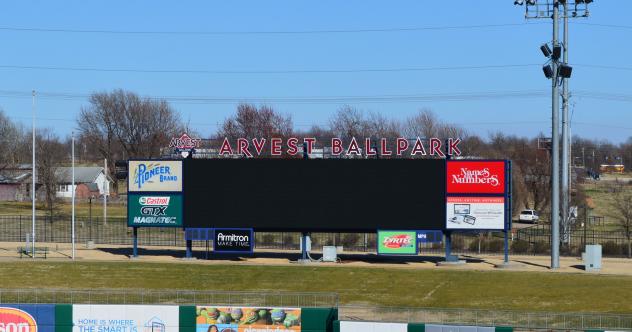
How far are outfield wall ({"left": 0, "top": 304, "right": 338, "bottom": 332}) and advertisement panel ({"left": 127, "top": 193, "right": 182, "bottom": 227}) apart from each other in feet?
74.3

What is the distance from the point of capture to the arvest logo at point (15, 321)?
110 ft

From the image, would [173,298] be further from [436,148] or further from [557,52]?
[557,52]

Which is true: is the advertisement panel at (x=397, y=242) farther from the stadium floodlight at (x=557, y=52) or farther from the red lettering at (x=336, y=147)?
the stadium floodlight at (x=557, y=52)

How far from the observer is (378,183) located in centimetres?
5394

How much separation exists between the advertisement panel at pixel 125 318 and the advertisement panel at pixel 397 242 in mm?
23504

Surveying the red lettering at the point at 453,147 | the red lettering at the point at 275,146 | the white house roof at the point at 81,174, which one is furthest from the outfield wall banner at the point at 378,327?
the white house roof at the point at 81,174

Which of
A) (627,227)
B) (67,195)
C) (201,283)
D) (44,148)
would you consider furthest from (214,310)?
(67,195)

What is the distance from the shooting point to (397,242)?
54.2m

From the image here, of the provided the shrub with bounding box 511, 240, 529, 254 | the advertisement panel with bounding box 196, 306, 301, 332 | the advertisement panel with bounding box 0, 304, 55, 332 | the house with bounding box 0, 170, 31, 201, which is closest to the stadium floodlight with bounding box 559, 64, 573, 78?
the shrub with bounding box 511, 240, 529, 254

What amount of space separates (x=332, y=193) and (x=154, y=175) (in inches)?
462

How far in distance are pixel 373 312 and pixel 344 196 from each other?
1730 centimetres

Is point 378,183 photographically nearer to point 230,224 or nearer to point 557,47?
point 230,224

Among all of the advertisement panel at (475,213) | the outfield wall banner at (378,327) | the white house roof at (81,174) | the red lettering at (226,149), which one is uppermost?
the red lettering at (226,149)

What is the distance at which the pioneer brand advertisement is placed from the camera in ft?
181
